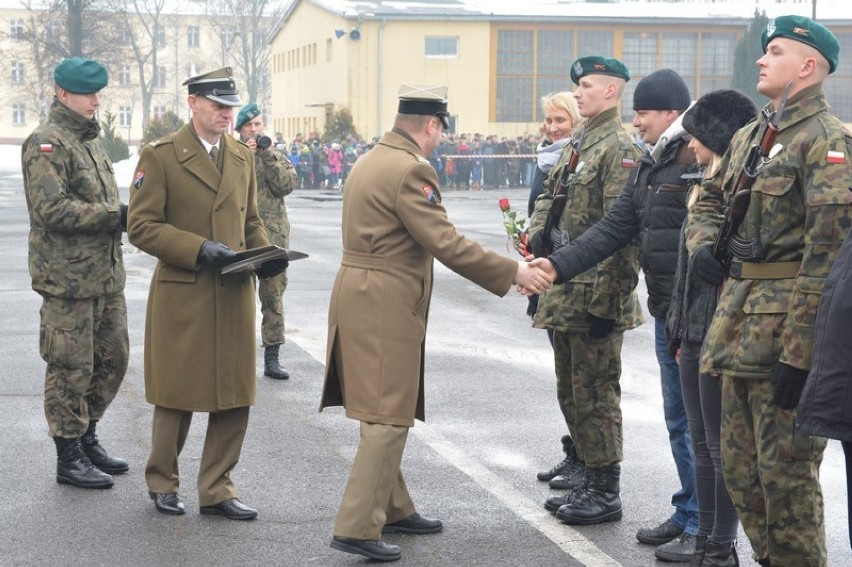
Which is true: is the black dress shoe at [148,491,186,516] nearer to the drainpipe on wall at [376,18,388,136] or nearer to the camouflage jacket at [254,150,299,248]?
the camouflage jacket at [254,150,299,248]

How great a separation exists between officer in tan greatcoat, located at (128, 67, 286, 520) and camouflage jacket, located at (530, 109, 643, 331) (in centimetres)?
139

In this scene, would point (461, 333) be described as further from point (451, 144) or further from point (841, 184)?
point (451, 144)

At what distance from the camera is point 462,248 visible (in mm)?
5738

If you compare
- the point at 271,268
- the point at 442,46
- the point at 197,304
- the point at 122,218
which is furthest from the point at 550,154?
the point at 442,46

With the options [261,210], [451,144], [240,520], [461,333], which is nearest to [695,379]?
[240,520]

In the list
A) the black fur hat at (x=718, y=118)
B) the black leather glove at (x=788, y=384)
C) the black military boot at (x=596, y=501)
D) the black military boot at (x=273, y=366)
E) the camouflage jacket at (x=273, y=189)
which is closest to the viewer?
the black leather glove at (x=788, y=384)

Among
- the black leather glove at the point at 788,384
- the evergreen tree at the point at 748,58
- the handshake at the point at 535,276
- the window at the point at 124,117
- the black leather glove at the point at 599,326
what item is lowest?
the black leather glove at the point at 599,326

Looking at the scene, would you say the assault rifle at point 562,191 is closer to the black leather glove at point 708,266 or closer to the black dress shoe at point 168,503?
the black leather glove at point 708,266

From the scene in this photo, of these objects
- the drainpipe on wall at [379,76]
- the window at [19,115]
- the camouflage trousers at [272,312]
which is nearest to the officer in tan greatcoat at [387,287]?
the camouflage trousers at [272,312]

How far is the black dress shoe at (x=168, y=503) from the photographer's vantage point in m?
6.32

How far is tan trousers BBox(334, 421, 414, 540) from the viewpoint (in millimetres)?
5633

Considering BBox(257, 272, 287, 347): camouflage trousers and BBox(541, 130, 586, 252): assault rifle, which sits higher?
BBox(541, 130, 586, 252): assault rifle

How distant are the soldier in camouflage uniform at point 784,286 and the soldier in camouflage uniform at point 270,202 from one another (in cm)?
580

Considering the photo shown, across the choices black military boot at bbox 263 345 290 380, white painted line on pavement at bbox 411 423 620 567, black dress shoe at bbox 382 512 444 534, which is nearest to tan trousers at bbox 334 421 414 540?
black dress shoe at bbox 382 512 444 534
